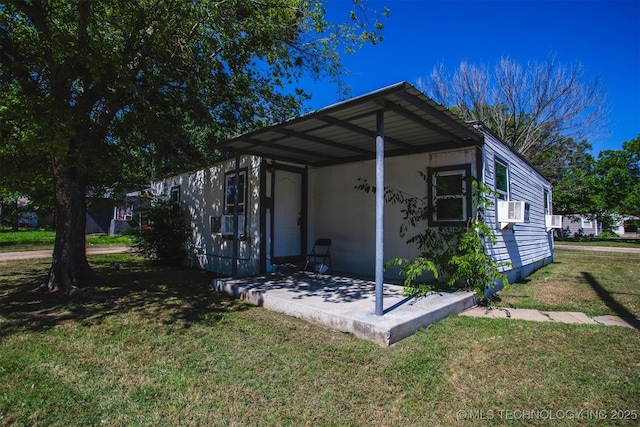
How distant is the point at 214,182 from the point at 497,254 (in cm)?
656

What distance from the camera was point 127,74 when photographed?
543 cm

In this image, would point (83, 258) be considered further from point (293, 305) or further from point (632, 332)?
point (632, 332)

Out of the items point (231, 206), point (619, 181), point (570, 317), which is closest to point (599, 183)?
point (619, 181)

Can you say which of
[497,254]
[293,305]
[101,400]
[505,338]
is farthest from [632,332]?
[101,400]

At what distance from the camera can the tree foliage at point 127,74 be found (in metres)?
5.04

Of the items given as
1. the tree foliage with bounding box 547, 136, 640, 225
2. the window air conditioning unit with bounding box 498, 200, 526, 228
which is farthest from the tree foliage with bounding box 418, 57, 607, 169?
the window air conditioning unit with bounding box 498, 200, 526, 228

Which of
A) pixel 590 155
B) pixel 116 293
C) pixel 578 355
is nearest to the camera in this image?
pixel 578 355

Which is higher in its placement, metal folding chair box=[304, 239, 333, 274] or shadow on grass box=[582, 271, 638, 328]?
metal folding chair box=[304, 239, 333, 274]

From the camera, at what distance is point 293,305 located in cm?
470

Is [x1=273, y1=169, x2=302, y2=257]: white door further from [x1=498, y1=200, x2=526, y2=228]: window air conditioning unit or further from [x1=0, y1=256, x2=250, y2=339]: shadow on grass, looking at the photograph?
[x1=498, y1=200, x2=526, y2=228]: window air conditioning unit

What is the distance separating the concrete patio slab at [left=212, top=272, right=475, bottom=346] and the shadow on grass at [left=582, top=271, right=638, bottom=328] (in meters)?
1.84

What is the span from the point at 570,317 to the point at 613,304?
134cm

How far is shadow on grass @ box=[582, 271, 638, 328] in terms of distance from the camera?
4559 millimetres

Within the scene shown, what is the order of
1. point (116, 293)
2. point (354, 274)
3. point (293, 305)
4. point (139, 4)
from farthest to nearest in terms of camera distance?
point (354, 274), point (116, 293), point (139, 4), point (293, 305)
